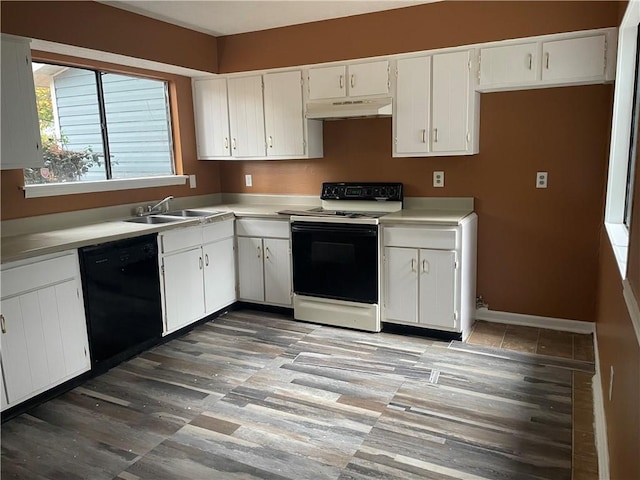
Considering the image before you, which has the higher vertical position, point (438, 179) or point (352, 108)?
point (352, 108)

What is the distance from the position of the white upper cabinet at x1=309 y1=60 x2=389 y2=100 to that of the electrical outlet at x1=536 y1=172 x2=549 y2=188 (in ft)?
4.34

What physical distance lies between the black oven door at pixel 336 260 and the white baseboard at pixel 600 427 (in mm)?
1554

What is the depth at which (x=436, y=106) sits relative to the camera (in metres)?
3.64

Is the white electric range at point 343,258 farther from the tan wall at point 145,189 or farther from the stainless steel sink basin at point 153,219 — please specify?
the tan wall at point 145,189

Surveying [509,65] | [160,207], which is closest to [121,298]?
[160,207]

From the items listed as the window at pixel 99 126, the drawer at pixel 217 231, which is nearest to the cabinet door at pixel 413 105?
the drawer at pixel 217 231

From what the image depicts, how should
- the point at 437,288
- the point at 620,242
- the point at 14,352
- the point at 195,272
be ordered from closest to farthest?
1. the point at 620,242
2. the point at 14,352
3. the point at 437,288
4. the point at 195,272

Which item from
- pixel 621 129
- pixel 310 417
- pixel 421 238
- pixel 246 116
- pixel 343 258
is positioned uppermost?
pixel 246 116

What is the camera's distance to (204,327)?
4.04 m

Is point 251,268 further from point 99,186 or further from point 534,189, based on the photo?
point 534,189

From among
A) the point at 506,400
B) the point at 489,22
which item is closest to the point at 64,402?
the point at 506,400

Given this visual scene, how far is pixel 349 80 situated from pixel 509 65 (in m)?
1.23

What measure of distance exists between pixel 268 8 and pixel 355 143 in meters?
1.30

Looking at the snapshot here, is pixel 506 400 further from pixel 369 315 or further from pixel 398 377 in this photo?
pixel 369 315
